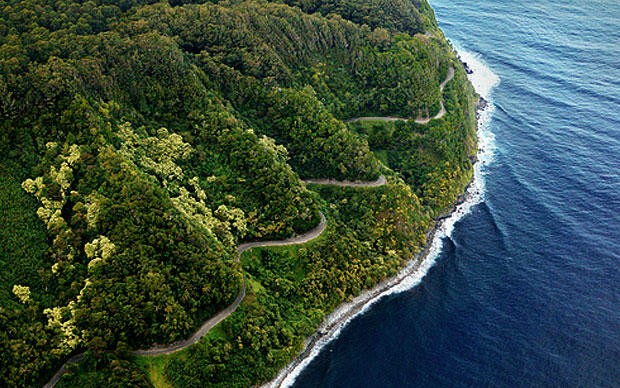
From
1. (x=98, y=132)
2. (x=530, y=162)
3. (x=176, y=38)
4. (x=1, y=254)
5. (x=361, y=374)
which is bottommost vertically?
(x=361, y=374)

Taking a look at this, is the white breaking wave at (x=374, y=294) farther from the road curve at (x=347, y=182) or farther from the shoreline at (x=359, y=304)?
the road curve at (x=347, y=182)

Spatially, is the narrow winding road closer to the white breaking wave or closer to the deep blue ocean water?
the white breaking wave

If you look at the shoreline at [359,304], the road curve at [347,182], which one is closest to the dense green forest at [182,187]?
the road curve at [347,182]

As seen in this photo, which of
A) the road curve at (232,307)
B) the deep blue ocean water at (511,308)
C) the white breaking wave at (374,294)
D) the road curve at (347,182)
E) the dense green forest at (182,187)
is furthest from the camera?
the road curve at (347,182)

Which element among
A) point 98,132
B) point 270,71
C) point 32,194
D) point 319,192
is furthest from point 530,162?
point 32,194

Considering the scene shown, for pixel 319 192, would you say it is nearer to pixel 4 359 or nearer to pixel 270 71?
pixel 270 71

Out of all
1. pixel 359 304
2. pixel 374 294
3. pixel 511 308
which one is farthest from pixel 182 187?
pixel 511 308
